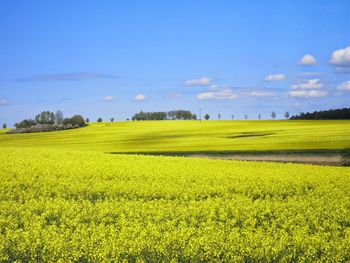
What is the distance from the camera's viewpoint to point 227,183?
21.1 m

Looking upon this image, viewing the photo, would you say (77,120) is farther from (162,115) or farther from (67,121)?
(162,115)

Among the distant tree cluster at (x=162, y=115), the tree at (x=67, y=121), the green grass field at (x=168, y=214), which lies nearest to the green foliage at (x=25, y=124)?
the tree at (x=67, y=121)

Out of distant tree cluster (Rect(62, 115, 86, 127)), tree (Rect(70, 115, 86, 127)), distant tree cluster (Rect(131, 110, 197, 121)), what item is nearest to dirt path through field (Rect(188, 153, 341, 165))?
distant tree cluster (Rect(62, 115, 86, 127))

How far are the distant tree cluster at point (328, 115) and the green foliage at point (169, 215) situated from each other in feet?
292

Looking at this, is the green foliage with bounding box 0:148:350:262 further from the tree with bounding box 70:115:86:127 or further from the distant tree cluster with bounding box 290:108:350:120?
the distant tree cluster with bounding box 290:108:350:120

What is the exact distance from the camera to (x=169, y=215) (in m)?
14.8

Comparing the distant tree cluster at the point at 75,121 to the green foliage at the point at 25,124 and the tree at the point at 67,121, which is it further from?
the green foliage at the point at 25,124

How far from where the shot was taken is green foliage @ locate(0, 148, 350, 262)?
11.5 metres

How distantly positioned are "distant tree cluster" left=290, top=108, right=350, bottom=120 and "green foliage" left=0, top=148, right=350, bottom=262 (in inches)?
3510

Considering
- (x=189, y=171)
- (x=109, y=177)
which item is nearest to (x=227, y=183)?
(x=189, y=171)

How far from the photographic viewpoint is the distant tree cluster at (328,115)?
10912 centimetres

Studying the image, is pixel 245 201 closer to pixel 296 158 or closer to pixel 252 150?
pixel 296 158

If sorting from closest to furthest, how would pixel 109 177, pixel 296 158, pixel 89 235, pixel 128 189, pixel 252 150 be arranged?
pixel 89 235 < pixel 128 189 < pixel 109 177 < pixel 296 158 < pixel 252 150

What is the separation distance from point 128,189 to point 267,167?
12259 mm
